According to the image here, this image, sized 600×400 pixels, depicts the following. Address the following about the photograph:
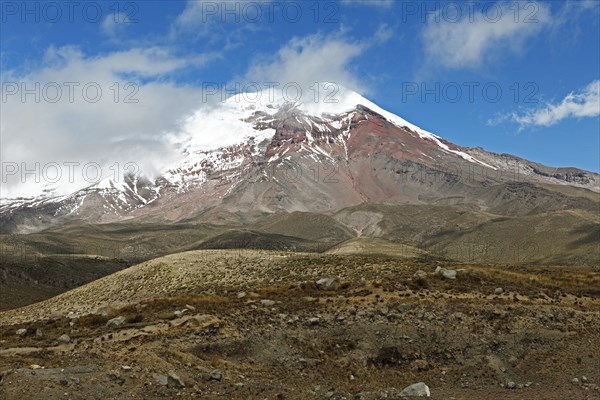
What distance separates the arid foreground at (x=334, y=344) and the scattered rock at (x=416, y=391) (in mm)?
339

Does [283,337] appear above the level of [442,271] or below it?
below

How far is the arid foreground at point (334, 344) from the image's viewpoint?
2144 centimetres

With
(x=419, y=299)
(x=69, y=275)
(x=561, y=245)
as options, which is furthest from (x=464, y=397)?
(x=561, y=245)

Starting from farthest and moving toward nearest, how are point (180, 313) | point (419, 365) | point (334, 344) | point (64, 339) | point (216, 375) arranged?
point (180, 313) < point (334, 344) < point (419, 365) < point (64, 339) < point (216, 375)

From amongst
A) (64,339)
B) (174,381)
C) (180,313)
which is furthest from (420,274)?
(64,339)

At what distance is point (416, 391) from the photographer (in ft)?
72.8

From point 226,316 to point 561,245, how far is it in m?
188

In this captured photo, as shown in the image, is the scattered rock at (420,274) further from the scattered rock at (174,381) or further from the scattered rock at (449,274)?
the scattered rock at (174,381)

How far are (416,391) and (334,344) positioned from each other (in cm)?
501

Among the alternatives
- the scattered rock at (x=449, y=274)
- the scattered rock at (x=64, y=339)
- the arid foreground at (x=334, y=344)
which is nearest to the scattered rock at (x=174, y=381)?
the arid foreground at (x=334, y=344)

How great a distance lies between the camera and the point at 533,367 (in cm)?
2588

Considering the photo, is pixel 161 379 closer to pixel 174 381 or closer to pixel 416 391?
pixel 174 381

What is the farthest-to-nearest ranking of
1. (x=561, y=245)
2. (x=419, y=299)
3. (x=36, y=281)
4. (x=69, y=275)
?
(x=561, y=245)
(x=69, y=275)
(x=36, y=281)
(x=419, y=299)

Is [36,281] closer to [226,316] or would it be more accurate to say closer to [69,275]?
[69,275]
